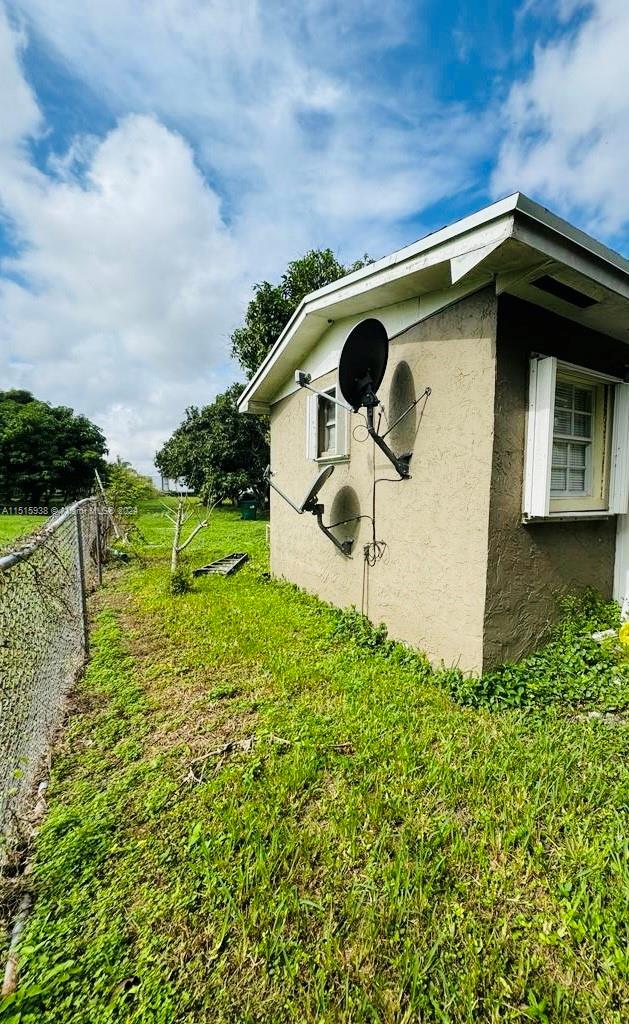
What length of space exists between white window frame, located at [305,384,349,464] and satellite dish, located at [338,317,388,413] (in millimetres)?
1017

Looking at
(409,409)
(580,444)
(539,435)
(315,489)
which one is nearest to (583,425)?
(580,444)

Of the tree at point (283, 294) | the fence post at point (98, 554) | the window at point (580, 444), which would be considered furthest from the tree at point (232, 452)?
the window at point (580, 444)

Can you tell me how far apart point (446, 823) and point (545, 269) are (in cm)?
387

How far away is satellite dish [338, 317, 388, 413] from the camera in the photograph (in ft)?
13.6

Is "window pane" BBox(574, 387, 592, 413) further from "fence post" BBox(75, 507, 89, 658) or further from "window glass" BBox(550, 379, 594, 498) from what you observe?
"fence post" BBox(75, 507, 89, 658)

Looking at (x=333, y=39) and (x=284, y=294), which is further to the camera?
(x=284, y=294)

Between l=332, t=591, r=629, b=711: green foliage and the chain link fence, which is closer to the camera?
the chain link fence

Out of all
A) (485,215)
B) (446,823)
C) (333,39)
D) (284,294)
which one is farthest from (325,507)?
(284,294)

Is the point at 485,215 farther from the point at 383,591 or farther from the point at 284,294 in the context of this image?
the point at 284,294

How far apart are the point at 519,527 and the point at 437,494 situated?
782 mm

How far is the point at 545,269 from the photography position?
3.05 meters

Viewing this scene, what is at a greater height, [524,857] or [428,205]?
[428,205]

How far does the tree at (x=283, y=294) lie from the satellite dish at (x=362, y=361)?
11910 mm

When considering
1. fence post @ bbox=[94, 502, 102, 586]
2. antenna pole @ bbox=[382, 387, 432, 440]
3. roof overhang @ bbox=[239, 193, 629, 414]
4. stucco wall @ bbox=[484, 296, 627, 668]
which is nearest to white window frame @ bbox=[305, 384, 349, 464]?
antenna pole @ bbox=[382, 387, 432, 440]
